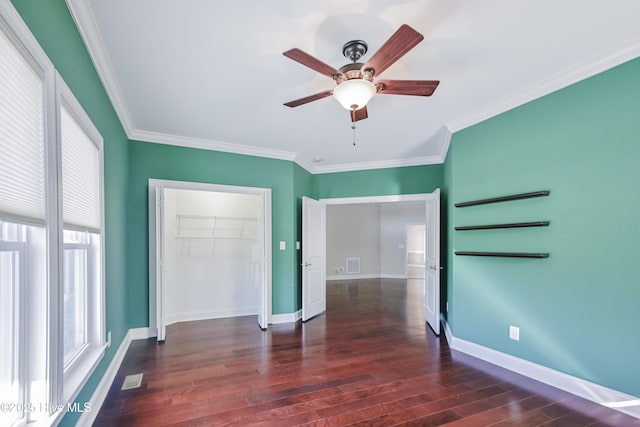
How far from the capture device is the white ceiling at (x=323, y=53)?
5.87 feet

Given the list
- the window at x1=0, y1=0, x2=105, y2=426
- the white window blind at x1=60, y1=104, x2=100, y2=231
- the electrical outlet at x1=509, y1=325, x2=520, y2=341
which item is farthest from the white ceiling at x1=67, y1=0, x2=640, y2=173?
the electrical outlet at x1=509, y1=325, x2=520, y2=341

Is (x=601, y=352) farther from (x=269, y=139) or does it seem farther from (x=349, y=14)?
(x=269, y=139)

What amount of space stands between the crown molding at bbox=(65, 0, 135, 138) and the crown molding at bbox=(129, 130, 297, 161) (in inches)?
29.7

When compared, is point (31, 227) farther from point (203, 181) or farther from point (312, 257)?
point (312, 257)

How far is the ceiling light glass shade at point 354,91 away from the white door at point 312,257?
2.71 metres

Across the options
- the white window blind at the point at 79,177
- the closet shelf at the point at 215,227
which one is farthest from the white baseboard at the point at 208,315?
the white window blind at the point at 79,177

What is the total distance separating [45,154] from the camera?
4.51 ft

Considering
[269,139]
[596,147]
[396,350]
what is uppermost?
[269,139]

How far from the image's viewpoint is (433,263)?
4230 millimetres

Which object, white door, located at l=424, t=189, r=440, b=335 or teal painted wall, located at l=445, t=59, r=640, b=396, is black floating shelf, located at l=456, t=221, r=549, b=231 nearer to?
teal painted wall, located at l=445, t=59, r=640, b=396

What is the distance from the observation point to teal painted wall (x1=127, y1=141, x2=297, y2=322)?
3.74 meters

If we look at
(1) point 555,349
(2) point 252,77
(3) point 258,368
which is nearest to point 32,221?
(2) point 252,77

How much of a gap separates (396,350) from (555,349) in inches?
58.0

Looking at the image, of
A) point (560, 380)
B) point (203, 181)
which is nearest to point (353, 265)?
point (203, 181)
